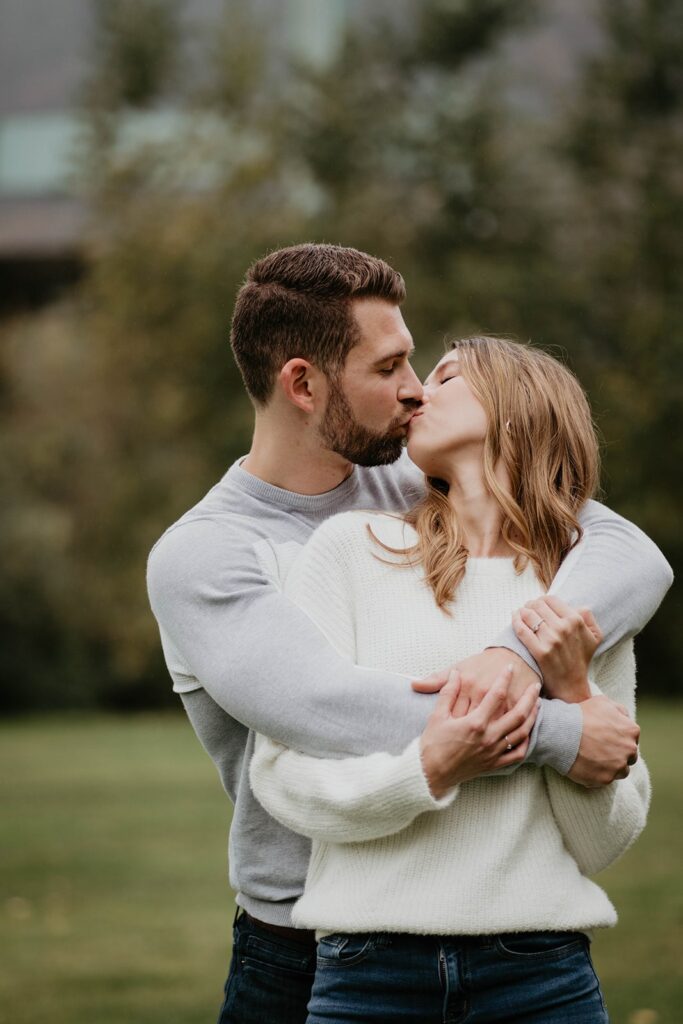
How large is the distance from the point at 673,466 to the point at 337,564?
18275 mm

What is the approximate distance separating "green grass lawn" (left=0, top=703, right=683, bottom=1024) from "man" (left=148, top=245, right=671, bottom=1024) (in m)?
4.07

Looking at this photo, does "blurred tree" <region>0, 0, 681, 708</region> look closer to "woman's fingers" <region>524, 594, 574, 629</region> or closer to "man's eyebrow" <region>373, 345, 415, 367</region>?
"man's eyebrow" <region>373, 345, 415, 367</region>

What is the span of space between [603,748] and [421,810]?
1.14 feet

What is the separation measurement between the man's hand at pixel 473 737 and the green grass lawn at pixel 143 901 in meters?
4.46

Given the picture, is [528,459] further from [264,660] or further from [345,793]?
[345,793]

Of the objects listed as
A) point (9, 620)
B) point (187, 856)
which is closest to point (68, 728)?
point (9, 620)

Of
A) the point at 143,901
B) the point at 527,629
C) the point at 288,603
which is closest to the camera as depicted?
the point at 527,629

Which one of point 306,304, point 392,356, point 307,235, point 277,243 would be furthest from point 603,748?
point 307,235

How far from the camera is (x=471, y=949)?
2.49 m

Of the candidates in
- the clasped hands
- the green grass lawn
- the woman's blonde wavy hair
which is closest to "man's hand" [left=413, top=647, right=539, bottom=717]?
the clasped hands

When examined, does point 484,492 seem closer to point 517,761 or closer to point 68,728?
point 517,761

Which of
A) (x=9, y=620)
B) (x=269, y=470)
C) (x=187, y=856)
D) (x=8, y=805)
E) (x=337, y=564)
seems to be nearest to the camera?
(x=337, y=564)

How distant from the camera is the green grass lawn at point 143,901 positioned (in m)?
7.07

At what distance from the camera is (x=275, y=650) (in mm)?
2555
